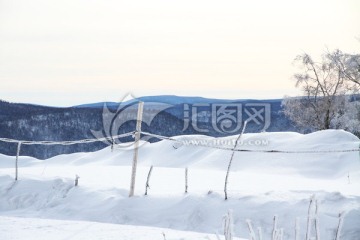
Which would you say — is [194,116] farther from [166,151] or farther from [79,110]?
[166,151]

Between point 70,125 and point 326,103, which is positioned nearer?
point 326,103

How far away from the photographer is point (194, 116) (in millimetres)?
113312

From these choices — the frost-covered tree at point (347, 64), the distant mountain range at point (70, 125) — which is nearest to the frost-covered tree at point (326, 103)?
the frost-covered tree at point (347, 64)

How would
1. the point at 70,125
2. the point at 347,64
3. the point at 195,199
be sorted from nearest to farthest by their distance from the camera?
the point at 195,199
the point at 347,64
the point at 70,125

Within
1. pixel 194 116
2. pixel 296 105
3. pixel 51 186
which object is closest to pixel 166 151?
pixel 51 186

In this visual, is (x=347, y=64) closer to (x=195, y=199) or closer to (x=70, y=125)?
(x=195, y=199)

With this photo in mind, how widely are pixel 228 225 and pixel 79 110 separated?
84671mm

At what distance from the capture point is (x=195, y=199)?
846 cm

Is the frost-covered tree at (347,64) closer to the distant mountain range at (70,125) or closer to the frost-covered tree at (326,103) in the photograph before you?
the frost-covered tree at (326,103)

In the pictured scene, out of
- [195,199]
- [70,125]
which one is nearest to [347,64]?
[195,199]

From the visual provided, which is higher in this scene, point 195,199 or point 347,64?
point 347,64

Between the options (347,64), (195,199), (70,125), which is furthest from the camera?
(70,125)

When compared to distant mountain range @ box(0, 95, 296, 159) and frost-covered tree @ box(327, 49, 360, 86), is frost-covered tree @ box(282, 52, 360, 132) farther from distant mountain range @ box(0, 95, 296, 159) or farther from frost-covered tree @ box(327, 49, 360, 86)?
distant mountain range @ box(0, 95, 296, 159)

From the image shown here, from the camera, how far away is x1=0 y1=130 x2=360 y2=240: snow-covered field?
6816 mm
